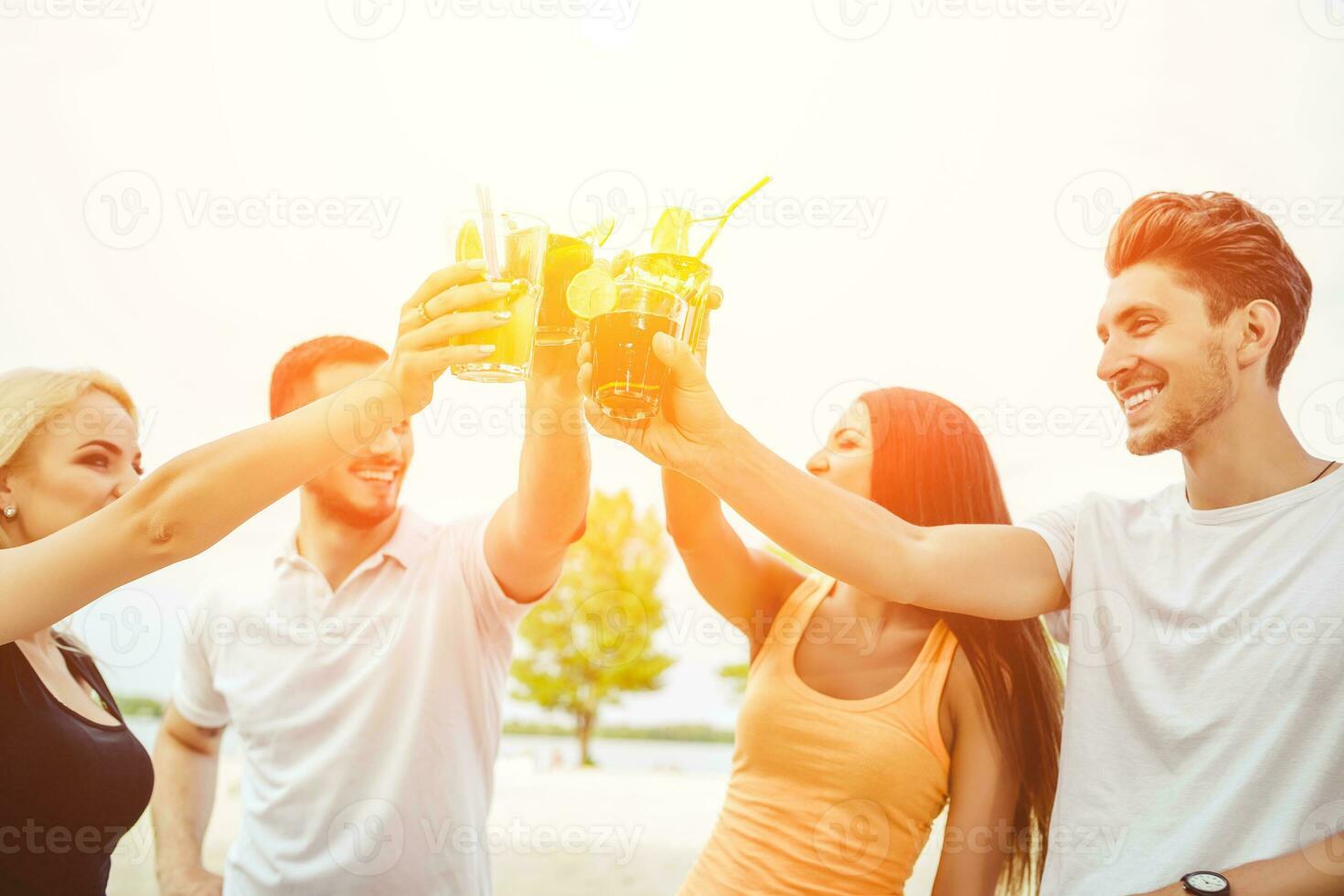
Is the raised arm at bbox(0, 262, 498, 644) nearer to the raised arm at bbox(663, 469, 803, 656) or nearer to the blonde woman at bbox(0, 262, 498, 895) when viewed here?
the blonde woman at bbox(0, 262, 498, 895)

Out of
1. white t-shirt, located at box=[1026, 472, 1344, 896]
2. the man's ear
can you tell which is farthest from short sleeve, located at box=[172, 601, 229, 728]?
the man's ear

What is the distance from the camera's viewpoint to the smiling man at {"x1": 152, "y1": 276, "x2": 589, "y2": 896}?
1.89 meters

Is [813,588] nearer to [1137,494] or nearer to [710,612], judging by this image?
[710,612]

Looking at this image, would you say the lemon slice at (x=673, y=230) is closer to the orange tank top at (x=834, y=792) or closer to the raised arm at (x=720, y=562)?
the raised arm at (x=720, y=562)

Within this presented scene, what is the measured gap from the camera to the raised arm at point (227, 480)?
128 cm

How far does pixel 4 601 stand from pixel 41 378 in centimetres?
72

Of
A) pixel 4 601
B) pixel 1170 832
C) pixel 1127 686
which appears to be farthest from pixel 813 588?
pixel 4 601

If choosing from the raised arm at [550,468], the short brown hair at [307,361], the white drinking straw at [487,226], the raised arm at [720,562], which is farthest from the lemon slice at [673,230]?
the short brown hair at [307,361]

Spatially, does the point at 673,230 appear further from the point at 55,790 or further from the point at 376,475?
the point at 55,790

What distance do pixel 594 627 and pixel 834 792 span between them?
12.5m

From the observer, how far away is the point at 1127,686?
1567 mm

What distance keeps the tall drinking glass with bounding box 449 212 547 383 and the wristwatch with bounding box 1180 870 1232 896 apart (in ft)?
4.13

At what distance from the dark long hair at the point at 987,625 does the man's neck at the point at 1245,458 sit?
1.46ft

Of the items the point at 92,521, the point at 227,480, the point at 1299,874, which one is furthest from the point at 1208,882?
the point at 92,521
